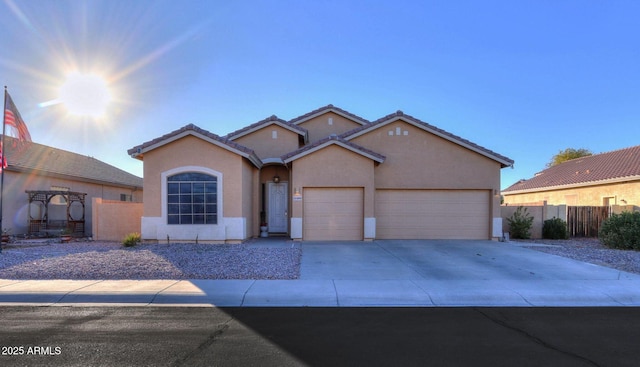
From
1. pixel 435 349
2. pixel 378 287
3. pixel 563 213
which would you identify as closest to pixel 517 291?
pixel 378 287

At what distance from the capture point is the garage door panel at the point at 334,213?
48.5ft

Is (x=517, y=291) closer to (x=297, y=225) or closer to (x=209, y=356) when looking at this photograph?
(x=209, y=356)

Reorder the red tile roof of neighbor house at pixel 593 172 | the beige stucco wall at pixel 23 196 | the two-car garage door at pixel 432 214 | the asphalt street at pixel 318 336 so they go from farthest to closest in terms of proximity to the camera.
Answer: the red tile roof of neighbor house at pixel 593 172 < the beige stucco wall at pixel 23 196 < the two-car garage door at pixel 432 214 < the asphalt street at pixel 318 336

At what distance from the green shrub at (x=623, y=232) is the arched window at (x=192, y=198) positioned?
49.0 ft

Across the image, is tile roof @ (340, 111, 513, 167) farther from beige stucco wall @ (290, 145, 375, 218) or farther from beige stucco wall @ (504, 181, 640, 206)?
beige stucco wall @ (504, 181, 640, 206)

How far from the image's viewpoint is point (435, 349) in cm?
470

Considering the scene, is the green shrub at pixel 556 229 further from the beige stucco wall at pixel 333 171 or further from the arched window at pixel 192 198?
the arched window at pixel 192 198

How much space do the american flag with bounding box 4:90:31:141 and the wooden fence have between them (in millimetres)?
23400

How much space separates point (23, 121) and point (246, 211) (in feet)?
27.0

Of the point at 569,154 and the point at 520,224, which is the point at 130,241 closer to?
the point at 520,224

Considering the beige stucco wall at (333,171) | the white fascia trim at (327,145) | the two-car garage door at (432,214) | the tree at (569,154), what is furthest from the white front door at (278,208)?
the tree at (569,154)

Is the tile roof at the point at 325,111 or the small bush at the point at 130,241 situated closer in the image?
the small bush at the point at 130,241

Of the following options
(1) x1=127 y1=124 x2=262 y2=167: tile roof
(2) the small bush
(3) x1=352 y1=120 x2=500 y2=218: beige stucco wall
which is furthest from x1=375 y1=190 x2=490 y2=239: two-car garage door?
(2) the small bush

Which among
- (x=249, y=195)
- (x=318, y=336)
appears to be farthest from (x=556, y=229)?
(x=318, y=336)
